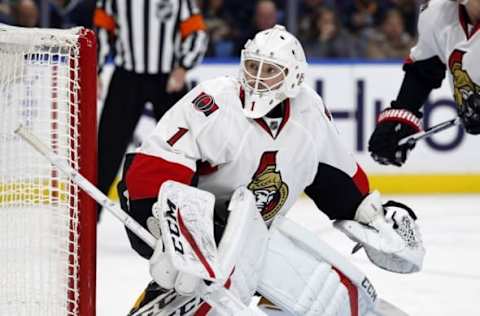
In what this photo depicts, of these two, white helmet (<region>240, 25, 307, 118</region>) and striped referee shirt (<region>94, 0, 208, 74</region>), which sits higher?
white helmet (<region>240, 25, 307, 118</region>)

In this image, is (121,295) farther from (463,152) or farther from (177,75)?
(463,152)

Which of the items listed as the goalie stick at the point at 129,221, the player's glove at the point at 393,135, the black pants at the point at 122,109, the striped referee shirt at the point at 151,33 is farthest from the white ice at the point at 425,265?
the goalie stick at the point at 129,221

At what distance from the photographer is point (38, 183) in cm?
297

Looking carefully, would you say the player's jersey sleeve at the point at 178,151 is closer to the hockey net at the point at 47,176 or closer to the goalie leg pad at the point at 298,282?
the hockey net at the point at 47,176

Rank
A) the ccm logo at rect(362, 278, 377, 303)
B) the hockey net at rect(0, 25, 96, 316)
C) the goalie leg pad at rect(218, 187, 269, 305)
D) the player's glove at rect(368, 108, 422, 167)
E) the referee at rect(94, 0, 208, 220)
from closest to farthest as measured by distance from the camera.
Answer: the goalie leg pad at rect(218, 187, 269, 305) < the hockey net at rect(0, 25, 96, 316) < the ccm logo at rect(362, 278, 377, 303) < the player's glove at rect(368, 108, 422, 167) < the referee at rect(94, 0, 208, 220)

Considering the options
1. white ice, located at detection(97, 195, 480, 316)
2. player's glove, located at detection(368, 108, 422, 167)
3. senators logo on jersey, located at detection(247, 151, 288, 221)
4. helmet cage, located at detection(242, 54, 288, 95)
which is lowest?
white ice, located at detection(97, 195, 480, 316)

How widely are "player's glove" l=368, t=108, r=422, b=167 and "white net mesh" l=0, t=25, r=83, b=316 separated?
1007 mm

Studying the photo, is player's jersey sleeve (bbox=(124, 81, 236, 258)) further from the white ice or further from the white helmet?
the white ice

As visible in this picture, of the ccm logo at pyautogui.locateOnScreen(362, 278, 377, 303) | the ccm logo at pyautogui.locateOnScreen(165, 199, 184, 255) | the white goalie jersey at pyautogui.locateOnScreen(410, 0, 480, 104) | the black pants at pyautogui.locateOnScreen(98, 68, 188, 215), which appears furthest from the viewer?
the black pants at pyautogui.locateOnScreen(98, 68, 188, 215)

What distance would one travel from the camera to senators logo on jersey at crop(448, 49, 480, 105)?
11.6 ft

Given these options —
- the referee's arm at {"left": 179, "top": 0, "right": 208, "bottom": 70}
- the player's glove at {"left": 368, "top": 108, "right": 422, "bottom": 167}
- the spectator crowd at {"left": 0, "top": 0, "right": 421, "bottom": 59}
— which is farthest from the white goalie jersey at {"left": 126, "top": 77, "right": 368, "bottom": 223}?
the spectator crowd at {"left": 0, "top": 0, "right": 421, "bottom": 59}

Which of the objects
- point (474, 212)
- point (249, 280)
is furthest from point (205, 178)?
point (474, 212)

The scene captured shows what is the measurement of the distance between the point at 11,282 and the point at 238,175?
579 millimetres

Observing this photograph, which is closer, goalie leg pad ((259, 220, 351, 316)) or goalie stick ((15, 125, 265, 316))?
goalie stick ((15, 125, 265, 316))
